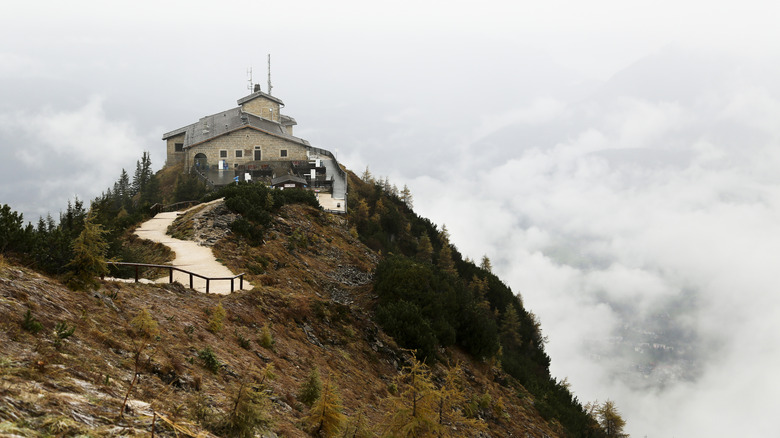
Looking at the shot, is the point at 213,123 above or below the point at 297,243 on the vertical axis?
above

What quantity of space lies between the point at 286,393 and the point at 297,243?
18227 millimetres

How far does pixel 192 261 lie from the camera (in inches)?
835

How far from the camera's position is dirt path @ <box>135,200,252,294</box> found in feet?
58.4

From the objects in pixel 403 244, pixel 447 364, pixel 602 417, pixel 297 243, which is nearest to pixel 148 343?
pixel 447 364

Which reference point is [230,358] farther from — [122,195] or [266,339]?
[122,195]

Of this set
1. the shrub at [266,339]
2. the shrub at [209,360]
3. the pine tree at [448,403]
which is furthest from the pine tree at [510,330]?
the shrub at [209,360]

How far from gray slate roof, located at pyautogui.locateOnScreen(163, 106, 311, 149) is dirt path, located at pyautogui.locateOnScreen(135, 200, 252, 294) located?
27.9 m

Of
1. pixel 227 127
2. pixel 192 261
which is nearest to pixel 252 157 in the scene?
pixel 227 127

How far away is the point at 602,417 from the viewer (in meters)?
30.9

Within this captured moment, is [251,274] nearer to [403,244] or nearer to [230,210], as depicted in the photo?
[230,210]

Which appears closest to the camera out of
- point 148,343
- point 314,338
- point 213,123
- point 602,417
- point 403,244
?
point 148,343

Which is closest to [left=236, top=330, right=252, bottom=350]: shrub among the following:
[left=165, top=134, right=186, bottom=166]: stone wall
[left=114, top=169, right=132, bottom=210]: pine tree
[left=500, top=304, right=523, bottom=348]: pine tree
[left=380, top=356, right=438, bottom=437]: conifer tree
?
[left=380, top=356, right=438, bottom=437]: conifer tree

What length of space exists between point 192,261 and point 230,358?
11274 mm

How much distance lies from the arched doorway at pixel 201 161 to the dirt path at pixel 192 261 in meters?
26.2
